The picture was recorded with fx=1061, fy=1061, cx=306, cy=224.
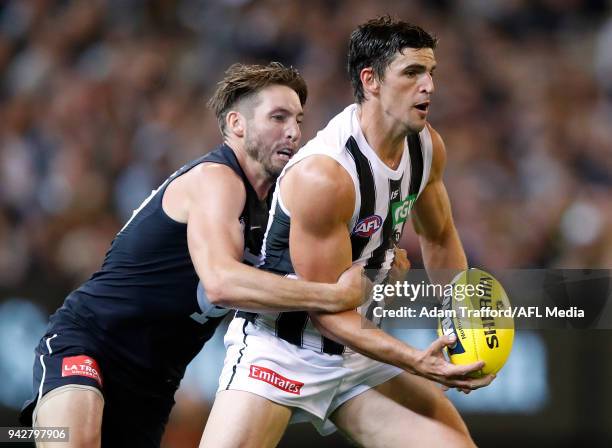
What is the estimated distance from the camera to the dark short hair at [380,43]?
4691mm

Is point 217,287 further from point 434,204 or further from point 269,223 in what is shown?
point 434,204

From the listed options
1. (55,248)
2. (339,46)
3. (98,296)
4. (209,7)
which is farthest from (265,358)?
(209,7)

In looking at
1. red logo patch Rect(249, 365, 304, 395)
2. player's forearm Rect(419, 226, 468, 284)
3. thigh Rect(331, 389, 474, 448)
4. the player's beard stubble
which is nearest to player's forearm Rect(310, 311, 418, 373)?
red logo patch Rect(249, 365, 304, 395)

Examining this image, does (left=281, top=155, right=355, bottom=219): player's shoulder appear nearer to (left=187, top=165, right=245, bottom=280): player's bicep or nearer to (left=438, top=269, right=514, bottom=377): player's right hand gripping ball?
(left=187, top=165, right=245, bottom=280): player's bicep

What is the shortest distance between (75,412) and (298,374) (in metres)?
1.04

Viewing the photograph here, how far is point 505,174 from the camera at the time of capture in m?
9.21

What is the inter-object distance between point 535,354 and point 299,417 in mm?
2846

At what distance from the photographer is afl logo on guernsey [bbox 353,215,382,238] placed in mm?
4695

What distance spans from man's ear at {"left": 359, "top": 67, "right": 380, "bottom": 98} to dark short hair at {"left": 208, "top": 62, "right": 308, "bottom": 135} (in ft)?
2.75

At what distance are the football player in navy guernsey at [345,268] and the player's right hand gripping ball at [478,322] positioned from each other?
8cm

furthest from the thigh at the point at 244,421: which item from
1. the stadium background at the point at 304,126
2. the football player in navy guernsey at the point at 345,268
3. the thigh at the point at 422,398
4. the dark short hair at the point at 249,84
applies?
the stadium background at the point at 304,126

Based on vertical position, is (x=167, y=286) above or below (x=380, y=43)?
below

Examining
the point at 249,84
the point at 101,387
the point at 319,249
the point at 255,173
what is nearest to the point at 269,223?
the point at 319,249

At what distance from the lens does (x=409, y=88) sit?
467 centimetres
